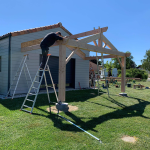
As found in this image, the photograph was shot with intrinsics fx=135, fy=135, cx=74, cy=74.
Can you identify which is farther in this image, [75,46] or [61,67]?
[75,46]

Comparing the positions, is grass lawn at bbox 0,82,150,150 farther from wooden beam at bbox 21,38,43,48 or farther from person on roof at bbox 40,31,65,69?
wooden beam at bbox 21,38,43,48

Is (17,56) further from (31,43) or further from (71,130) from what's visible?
(71,130)

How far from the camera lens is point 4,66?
800 centimetres

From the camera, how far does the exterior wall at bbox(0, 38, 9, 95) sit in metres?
7.82

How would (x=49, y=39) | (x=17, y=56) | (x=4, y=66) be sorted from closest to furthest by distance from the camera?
(x=49, y=39)
(x=17, y=56)
(x=4, y=66)

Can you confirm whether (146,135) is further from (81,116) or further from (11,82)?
(11,82)

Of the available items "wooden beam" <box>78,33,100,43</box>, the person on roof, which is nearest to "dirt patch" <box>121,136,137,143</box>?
the person on roof

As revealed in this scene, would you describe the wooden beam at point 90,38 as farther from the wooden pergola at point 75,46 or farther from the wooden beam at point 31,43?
the wooden beam at point 31,43

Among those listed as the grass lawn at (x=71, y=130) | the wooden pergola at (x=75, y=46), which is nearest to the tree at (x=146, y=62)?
the wooden pergola at (x=75, y=46)

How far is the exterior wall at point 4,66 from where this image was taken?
782 centimetres

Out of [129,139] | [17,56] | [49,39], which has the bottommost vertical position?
[129,139]


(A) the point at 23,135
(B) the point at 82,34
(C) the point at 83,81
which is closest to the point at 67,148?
(A) the point at 23,135

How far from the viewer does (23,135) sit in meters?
3.11

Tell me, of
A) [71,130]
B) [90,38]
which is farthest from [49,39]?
[71,130]
